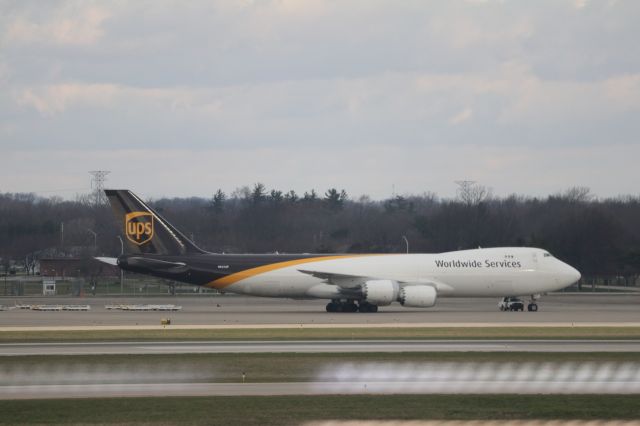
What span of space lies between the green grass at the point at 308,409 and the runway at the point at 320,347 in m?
10.8

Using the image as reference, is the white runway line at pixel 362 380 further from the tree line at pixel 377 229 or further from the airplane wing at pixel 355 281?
the tree line at pixel 377 229

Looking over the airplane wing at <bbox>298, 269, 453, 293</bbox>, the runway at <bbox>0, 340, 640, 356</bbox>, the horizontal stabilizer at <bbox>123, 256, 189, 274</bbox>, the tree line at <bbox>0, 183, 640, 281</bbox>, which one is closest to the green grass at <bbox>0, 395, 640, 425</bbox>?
the runway at <bbox>0, 340, 640, 356</bbox>

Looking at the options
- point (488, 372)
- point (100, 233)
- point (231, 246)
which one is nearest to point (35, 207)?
point (100, 233)

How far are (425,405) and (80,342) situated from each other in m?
20.1

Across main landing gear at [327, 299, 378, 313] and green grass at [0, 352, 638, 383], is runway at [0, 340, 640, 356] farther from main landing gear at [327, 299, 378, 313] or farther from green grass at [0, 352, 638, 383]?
main landing gear at [327, 299, 378, 313]

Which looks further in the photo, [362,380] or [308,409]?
[362,380]

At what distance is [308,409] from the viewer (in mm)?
23953

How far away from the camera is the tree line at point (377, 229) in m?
112

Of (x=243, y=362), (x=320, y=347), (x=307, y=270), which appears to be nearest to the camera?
(x=243, y=362)

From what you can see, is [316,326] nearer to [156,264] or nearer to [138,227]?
[156,264]

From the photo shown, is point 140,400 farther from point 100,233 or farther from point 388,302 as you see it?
point 100,233

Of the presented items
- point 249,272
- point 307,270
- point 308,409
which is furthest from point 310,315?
point 308,409

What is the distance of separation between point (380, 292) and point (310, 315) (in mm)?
4353

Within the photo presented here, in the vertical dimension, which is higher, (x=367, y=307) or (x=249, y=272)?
(x=249, y=272)
